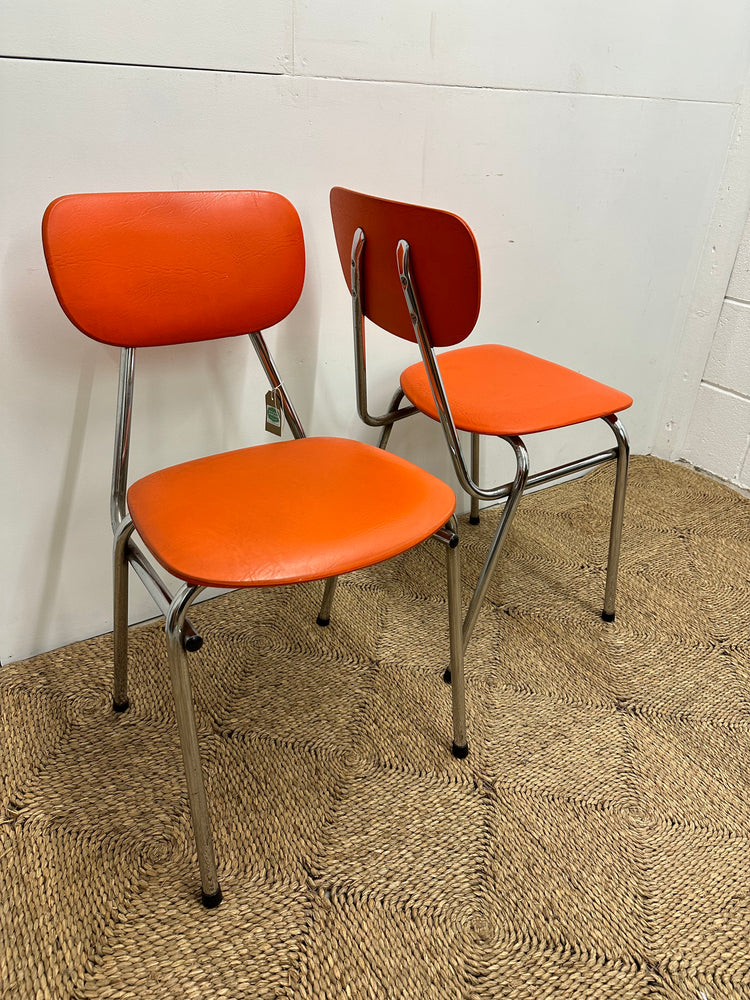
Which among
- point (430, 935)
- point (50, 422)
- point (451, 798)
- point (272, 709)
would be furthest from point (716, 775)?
point (50, 422)

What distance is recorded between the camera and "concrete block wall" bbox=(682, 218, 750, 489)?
1.92 m

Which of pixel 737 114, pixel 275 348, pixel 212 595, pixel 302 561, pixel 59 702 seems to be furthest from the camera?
pixel 737 114

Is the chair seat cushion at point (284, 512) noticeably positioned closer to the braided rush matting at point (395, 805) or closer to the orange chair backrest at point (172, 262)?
the orange chair backrest at point (172, 262)

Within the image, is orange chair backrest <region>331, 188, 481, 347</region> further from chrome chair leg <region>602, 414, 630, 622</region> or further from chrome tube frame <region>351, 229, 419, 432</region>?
chrome chair leg <region>602, 414, 630, 622</region>

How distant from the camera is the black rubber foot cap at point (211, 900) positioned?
0.95 meters

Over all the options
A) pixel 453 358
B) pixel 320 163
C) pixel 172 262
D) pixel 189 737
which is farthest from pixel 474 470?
pixel 189 737

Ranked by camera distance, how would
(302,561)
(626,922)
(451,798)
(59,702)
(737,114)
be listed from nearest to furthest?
(302,561) < (626,922) < (451,798) < (59,702) < (737,114)

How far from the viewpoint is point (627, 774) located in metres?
1.18

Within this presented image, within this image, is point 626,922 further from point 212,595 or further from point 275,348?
point 275,348

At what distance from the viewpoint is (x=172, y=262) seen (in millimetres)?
1051

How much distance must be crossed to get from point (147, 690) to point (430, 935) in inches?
24.7

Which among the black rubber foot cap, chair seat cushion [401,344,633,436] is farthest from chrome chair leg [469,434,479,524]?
the black rubber foot cap

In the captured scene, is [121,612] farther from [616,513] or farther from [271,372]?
[616,513]

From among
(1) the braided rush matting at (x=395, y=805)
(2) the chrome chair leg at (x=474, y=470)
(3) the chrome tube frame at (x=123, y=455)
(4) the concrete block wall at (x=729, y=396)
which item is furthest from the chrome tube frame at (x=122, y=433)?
(4) the concrete block wall at (x=729, y=396)
